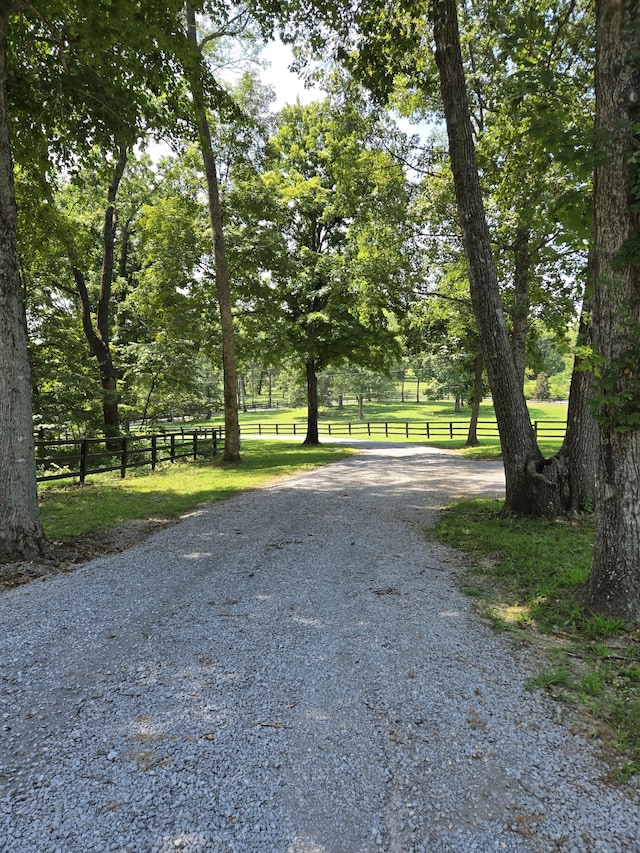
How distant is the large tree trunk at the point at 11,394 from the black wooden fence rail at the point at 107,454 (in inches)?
126

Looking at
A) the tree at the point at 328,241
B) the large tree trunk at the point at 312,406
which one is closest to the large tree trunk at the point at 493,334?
the tree at the point at 328,241

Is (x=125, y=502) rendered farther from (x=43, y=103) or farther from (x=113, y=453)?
(x=43, y=103)

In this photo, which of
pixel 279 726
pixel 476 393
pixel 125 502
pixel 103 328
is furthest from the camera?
pixel 476 393

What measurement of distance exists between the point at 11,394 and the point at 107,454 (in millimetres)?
5155

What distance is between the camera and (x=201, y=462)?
14.3m

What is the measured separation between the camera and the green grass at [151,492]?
7180 millimetres

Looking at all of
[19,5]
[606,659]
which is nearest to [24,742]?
[606,659]

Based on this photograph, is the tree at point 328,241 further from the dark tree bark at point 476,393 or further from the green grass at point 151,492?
the green grass at point 151,492

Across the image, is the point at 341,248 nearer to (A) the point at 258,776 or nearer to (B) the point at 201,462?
(B) the point at 201,462

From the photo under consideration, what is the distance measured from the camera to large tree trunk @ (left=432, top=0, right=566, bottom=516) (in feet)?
20.0

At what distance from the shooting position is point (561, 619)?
3.61 metres

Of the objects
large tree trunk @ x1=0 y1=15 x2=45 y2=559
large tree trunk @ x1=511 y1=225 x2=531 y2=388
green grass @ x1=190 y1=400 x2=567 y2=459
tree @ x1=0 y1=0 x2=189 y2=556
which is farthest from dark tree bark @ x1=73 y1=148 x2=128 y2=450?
green grass @ x1=190 y1=400 x2=567 y2=459

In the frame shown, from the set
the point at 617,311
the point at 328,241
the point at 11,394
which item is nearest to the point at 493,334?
the point at 617,311

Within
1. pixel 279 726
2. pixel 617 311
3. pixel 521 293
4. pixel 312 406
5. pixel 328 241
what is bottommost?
pixel 279 726
